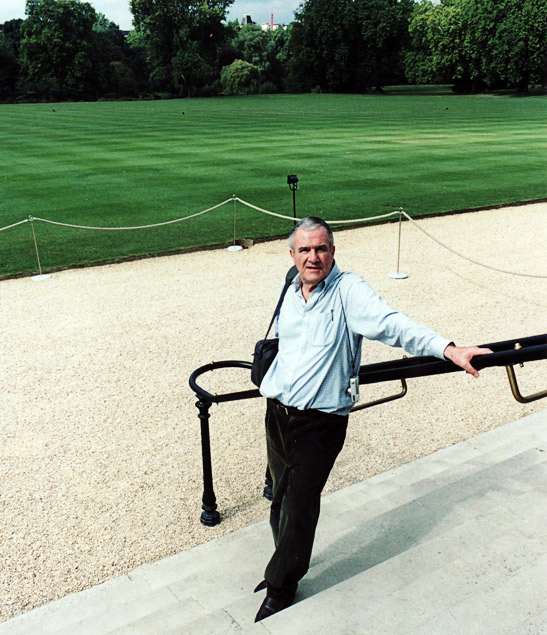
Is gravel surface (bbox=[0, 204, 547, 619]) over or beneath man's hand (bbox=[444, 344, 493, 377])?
beneath

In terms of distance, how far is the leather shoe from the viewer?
139 inches

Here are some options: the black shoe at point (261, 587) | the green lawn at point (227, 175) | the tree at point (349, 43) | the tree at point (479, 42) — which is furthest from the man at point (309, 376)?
the tree at point (349, 43)

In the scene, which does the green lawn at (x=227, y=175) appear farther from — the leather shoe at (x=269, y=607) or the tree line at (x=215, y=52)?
the tree line at (x=215, y=52)

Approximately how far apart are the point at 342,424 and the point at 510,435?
2769mm

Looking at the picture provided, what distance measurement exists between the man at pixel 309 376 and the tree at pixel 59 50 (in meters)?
81.2

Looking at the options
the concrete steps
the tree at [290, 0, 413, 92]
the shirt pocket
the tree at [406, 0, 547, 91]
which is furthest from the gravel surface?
the tree at [290, 0, 413, 92]

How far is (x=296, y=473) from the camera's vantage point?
136 inches

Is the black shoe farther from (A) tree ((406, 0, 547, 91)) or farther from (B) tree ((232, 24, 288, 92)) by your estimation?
(B) tree ((232, 24, 288, 92))

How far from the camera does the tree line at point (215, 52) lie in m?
75.9

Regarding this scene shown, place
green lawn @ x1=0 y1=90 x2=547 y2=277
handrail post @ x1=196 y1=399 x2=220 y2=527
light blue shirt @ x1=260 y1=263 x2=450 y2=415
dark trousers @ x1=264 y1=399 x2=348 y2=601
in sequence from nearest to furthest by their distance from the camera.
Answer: light blue shirt @ x1=260 y1=263 x2=450 y2=415
dark trousers @ x1=264 y1=399 x2=348 y2=601
handrail post @ x1=196 y1=399 x2=220 y2=527
green lawn @ x1=0 y1=90 x2=547 y2=277

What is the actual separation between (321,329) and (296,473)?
0.78 metres

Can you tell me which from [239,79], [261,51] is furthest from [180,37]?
[261,51]

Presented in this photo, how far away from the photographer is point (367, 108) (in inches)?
1892

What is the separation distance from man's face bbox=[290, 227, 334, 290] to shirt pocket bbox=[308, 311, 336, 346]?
183 mm
